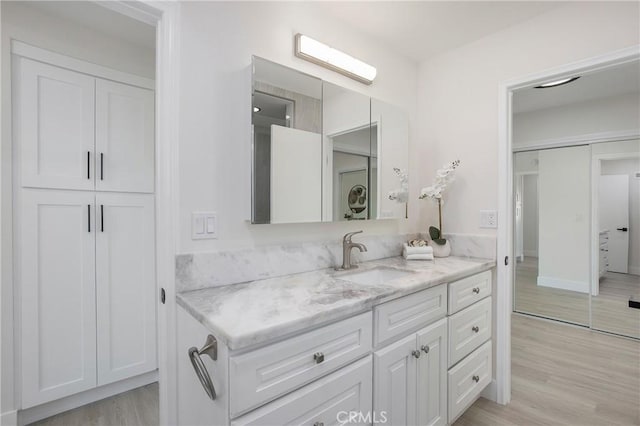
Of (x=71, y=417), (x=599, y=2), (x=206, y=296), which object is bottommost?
(x=71, y=417)

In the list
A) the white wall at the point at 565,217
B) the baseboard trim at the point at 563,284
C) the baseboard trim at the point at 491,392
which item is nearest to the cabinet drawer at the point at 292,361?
the baseboard trim at the point at 491,392

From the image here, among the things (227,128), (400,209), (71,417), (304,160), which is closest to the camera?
(227,128)

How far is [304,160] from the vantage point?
161cm

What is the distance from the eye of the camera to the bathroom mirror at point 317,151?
1.45 metres

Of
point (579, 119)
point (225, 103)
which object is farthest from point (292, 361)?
point (579, 119)

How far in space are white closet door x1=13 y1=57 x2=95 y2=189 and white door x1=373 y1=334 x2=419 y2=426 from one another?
6.47 ft

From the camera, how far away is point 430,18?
1.85m

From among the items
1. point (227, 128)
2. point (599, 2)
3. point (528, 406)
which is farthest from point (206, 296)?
point (599, 2)

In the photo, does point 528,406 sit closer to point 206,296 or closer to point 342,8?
point 206,296

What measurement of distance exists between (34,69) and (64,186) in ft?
2.16

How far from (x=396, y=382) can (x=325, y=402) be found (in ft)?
1.34

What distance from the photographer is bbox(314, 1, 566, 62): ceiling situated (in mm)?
1736

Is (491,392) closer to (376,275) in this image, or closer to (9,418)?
(376,275)

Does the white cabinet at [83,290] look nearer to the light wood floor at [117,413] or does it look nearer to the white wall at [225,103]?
the light wood floor at [117,413]
